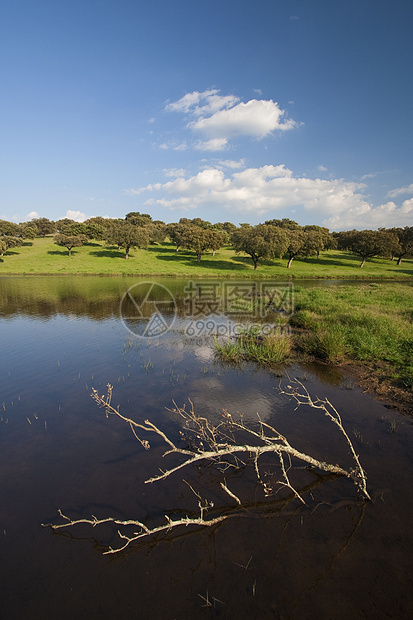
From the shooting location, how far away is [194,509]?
638cm

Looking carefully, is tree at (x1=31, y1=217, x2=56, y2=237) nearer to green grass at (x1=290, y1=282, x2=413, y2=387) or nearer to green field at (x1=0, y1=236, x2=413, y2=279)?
green field at (x1=0, y1=236, x2=413, y2=279)

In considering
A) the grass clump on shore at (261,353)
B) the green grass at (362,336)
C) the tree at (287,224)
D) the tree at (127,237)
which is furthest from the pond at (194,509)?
the tree at (287,224)

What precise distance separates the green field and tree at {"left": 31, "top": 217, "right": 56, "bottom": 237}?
2029 cm

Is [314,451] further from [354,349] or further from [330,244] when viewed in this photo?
[330,244]

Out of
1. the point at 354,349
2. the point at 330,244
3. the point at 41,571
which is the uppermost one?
the point at 330,244

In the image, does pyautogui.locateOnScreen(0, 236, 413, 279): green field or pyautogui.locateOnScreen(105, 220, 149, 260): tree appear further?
pyautogui.locateOnScreen(105, 220, 149, 260): tree

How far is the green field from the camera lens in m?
63.2

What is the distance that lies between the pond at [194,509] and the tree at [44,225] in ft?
384

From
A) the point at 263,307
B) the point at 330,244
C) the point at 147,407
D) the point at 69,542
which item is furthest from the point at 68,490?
the point at 330,244

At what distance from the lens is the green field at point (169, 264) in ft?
207

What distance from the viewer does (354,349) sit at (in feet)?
52.7

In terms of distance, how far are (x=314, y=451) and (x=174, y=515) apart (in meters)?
4.39

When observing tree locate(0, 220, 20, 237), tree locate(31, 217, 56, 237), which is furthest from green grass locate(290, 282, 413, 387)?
tree locate(31, 217, 56, 237)

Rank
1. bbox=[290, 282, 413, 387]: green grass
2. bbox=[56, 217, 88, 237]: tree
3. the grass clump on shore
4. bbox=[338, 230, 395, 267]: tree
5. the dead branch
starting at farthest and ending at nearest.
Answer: bbox=[56, 217, 88, 237]: tree, bbox=[338, 230, 395, 267]: tree, the grass clump on shore, bbox=[290, 282, 413, 387]: green grass, the dead branch
